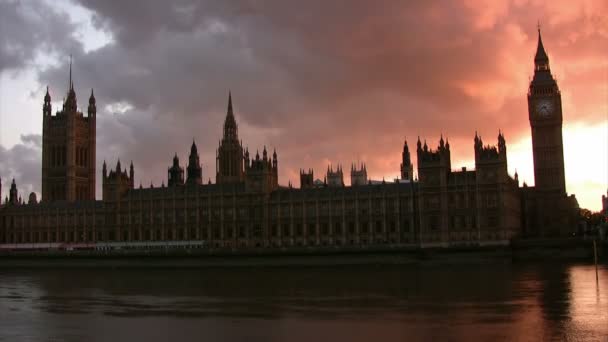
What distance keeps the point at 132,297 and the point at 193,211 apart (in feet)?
245

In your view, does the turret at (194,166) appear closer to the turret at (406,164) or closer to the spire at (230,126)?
the spire at (230,126)

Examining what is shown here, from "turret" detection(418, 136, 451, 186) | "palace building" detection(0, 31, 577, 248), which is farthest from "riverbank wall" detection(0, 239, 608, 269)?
"turret" detection(418, 136, 451, 186)

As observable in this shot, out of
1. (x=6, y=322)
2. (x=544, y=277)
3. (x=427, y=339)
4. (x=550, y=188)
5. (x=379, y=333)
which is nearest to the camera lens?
(x=427, y=339)

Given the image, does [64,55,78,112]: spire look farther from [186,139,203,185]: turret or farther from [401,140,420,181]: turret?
[401,140,420,181]: turret

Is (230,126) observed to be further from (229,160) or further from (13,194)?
(13,194)

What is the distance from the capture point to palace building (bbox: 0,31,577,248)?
112 m

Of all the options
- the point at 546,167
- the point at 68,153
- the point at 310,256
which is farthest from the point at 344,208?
the point at 68,153

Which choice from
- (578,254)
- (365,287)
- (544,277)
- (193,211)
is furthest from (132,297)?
(193,211)

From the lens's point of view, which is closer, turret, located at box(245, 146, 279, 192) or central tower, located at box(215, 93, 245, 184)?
turret, located at box(245, 146, 279, 192)

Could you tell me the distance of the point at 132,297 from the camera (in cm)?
6009

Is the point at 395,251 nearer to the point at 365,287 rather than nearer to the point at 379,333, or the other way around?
the point at 365,287

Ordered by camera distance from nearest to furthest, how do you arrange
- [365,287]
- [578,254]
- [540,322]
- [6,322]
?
[540,322] → [6,322] → [365,287] → [578,254]

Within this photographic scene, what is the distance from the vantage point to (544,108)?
450 ft

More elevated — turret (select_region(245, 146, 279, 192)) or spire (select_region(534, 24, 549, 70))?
spire (select_region(534, 24, 549, 70))
